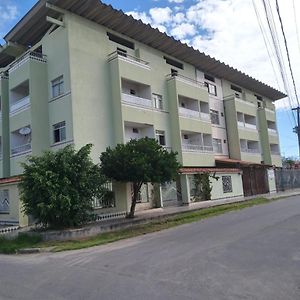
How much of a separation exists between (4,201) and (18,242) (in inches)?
284

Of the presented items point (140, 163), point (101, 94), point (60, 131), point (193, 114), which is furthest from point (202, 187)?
point (60, 131)

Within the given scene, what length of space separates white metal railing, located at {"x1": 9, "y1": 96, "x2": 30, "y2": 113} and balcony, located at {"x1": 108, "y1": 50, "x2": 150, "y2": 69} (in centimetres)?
634

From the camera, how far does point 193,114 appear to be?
32.1 meters

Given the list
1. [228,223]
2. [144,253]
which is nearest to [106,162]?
[228,223]

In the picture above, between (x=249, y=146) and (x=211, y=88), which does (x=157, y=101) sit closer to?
(x=211, y=88)

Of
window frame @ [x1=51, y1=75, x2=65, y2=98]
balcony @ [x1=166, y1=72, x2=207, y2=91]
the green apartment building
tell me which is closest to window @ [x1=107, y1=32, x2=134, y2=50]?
the green apartment building

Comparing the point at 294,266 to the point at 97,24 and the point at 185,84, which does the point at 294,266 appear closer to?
the point at 97,24

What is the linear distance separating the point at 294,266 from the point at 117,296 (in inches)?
155

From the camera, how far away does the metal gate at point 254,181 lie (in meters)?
36.2

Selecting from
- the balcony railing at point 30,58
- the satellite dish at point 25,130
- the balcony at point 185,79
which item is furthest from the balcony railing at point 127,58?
the satellite dish at point 25,130

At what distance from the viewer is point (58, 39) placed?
25.2 metres

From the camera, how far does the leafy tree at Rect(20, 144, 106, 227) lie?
15820mm

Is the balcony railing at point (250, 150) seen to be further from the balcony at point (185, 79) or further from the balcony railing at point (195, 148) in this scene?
the balcony at point (185, 79)

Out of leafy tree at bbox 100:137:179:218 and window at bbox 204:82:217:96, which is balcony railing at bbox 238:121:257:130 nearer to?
window at bbox 204:82:217:96
